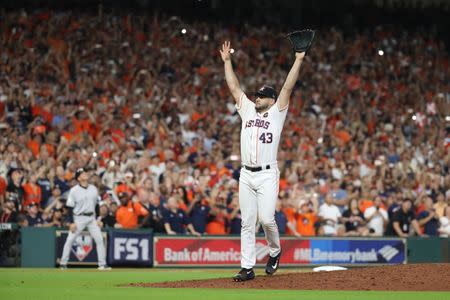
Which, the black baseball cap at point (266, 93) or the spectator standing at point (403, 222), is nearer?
the black baseball cap at point (266, 93)

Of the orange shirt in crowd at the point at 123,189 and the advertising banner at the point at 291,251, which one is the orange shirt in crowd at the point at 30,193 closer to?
the orange shirt in crowd at the point at 123,189

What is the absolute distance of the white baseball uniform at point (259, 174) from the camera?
499 inches

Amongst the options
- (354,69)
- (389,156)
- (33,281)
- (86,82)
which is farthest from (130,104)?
(33,281)

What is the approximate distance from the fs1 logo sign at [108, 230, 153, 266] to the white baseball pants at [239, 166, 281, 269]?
370 inches

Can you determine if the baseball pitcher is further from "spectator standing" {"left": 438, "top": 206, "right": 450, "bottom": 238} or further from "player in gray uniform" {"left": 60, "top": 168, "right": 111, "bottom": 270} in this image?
"spectator standing" {"left": 438, "top": 206, "right": 450, "bottom": 238}

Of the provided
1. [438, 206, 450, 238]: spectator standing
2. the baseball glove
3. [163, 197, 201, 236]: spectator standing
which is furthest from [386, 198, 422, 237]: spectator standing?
the baseball glove

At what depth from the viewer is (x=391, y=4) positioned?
37781mm

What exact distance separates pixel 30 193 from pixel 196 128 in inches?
274

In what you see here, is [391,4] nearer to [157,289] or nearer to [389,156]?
[389,156]

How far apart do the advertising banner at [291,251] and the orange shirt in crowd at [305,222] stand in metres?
0.35

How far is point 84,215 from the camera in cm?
1983

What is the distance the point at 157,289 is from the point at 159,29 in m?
20.2

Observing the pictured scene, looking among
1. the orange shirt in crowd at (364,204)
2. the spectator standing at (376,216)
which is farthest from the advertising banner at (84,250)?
the spectator standing at (376,216)

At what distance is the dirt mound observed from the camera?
1198cm
